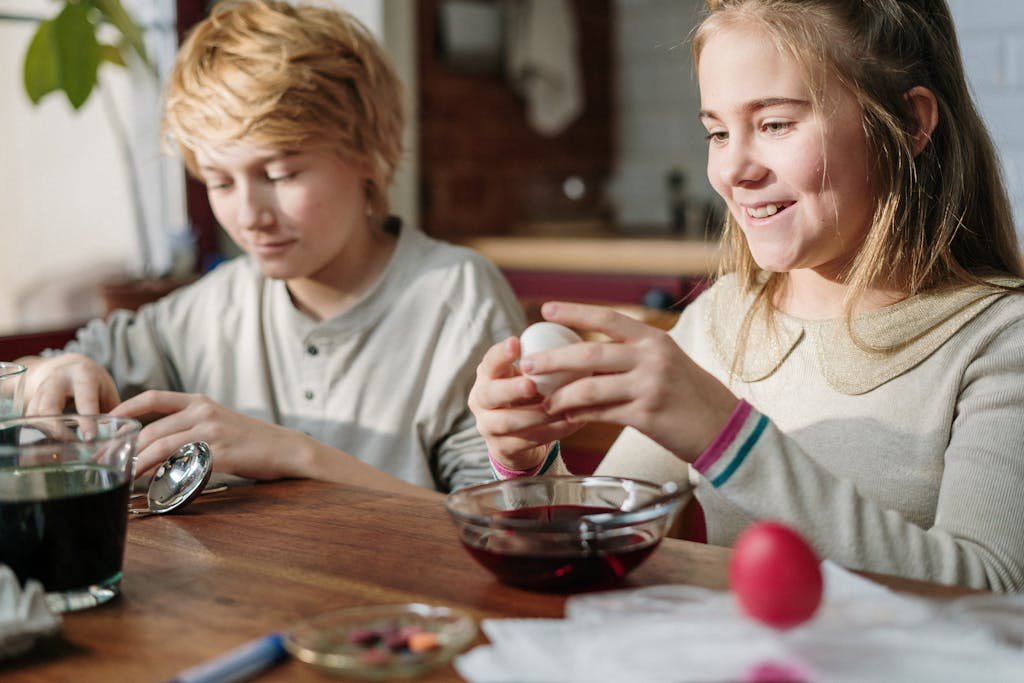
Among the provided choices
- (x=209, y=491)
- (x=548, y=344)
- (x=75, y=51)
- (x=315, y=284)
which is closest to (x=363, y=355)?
(x=315, y=284)

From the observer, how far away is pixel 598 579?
0.81 m

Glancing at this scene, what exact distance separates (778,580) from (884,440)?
60 cm

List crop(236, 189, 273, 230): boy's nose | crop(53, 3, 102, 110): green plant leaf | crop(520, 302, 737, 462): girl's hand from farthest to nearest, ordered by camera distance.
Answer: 1. crop(53, 3, 102, 110): green plant leaf
2. crop(236, 189, 273, 230): boy's nose
3. crop(520, 302, 737, 462): girl's hand

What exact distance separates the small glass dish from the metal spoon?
0.41 metres

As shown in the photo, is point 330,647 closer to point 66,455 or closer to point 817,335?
point 66,455

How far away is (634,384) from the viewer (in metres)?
0.86

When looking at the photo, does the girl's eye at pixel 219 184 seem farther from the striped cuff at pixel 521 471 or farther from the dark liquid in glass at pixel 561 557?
the dark liquid in glass at pixel 561 557

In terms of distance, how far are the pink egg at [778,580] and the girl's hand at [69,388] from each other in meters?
0.94

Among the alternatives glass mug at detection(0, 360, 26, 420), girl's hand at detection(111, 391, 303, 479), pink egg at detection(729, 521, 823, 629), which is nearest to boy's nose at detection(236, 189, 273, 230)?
girl's hand at detection(111, 391, 303, 479)

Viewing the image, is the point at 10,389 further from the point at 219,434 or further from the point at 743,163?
the point at 743,163

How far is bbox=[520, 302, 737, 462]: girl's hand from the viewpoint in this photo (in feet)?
2.77

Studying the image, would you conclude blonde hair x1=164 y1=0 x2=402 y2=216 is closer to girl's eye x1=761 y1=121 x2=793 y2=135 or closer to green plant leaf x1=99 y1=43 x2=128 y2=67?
girl's eye x1=761 y1=121 x2=793 y2=135

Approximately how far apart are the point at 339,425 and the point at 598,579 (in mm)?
907

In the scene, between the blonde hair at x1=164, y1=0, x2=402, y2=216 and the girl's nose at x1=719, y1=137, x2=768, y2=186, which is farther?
the blonde hair at x1=164, y1=0, x2=402, y2=216
